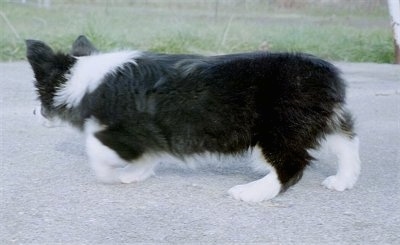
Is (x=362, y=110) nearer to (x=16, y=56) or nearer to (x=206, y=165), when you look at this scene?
(x=206, y=165)

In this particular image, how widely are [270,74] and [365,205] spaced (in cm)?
92

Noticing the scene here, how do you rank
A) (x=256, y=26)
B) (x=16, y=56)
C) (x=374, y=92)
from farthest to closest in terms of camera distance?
(x=256, y=26) → (x=16, y=56) → (x=374, y=92)

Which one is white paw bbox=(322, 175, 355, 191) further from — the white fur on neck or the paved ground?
the white fur on neck

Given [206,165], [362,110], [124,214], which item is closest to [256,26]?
[362,110]

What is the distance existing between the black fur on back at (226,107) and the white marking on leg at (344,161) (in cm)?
9

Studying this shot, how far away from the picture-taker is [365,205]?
3936mm

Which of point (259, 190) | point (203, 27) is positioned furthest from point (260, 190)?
point (203, 27)

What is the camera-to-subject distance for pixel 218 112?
13.0 ft

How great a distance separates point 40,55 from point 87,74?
37 centimetres

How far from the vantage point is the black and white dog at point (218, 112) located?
3.92 m

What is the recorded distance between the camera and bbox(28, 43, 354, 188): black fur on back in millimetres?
3914

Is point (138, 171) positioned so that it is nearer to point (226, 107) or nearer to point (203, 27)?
point (226, 107)

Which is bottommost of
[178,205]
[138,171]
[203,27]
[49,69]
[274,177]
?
[203,27]

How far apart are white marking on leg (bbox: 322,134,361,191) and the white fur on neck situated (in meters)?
1.33
